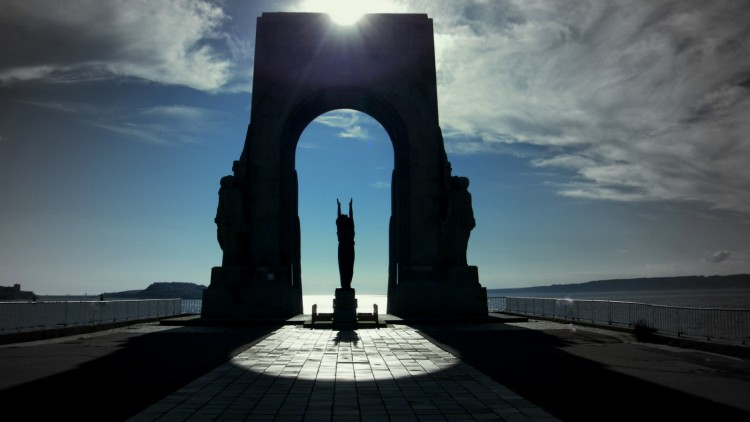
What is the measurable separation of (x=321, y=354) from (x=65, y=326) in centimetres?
1010

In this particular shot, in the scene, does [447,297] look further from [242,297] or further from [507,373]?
[507,373]

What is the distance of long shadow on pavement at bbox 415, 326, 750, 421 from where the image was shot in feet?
25.0

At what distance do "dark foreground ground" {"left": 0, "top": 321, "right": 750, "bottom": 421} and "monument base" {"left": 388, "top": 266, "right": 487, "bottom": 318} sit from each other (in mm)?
7328

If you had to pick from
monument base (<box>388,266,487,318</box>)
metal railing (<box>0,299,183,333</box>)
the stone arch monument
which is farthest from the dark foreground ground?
the stone arch monument

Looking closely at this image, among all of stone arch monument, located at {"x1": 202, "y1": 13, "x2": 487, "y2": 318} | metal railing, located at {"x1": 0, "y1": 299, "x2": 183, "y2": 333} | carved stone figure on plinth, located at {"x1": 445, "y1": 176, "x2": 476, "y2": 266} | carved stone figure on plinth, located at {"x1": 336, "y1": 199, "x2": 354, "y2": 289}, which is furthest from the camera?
carved stone figure on plinth, located at {"x1": 445, "y1": 176, "x2": 476, "y2": 266}

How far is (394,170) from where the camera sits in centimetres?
3038

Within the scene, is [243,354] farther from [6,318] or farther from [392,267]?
[392,267]

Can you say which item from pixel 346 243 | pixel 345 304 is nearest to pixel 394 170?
pixel 346 243

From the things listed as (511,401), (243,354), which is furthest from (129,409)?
(243,354)

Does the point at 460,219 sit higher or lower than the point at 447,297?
higher

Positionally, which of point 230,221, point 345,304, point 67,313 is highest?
point 230,221

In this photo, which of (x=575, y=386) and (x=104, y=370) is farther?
(x=104, y=370)

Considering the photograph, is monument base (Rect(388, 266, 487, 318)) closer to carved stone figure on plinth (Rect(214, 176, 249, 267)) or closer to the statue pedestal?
the statue pedestal

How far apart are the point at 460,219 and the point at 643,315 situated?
915 centimetres
